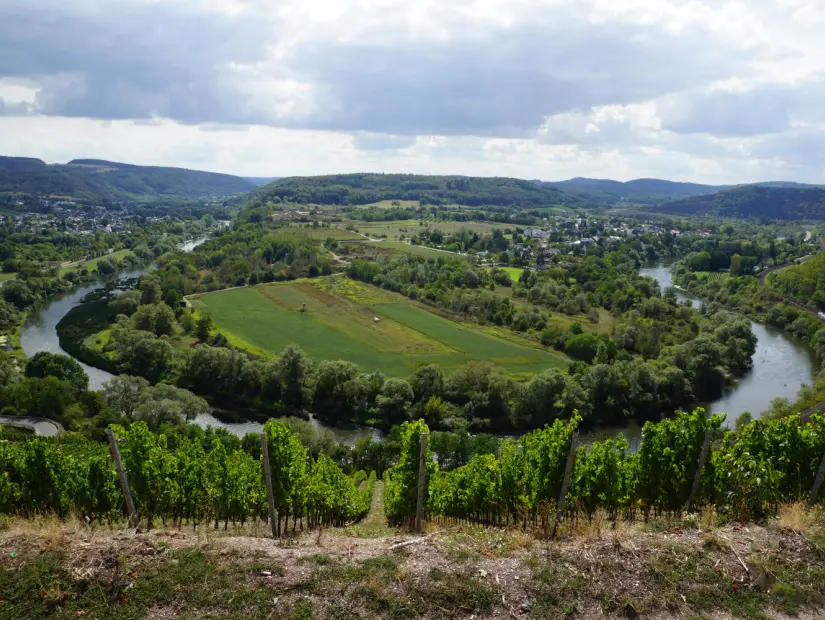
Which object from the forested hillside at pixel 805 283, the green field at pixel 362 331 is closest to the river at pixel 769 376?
the forested hillside at pixel 805 283

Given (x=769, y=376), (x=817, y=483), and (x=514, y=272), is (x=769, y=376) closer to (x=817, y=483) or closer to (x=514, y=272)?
(x=817, y=483)

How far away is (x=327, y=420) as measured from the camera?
60.5m

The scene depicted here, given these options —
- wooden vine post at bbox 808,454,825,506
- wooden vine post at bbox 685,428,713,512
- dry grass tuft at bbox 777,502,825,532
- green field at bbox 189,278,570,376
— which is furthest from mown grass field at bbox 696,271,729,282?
dry grass tuft at bbox 777,502,825,532

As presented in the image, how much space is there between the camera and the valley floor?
11.1 m

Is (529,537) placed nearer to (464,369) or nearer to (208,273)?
(464,369)

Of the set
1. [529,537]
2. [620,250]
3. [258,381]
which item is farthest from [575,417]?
[620,250]

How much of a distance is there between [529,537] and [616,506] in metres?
5.51

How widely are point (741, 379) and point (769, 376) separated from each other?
4354 millimetres

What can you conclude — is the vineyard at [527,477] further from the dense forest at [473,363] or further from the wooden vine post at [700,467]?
the dense forest at [473,363]

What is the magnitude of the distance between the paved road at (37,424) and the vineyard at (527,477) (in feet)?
117

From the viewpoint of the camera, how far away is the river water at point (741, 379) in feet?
190

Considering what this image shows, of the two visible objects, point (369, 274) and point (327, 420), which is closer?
point (327, 420)

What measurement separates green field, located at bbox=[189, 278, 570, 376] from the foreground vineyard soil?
5714cm

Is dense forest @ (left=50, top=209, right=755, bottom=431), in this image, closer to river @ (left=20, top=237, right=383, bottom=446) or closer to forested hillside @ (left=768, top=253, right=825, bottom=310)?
river @ (left=20, top=237, right=383, bottom=446)
